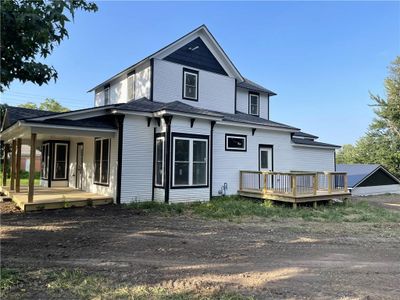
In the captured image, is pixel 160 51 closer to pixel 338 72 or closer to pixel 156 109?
pixel 156 109

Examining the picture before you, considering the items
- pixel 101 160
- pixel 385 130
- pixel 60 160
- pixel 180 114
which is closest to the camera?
pixel 180 114

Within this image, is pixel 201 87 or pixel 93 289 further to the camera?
pixel 201 87

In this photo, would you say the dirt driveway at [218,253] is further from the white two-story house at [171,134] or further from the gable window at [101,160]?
the gable window at [101,160]

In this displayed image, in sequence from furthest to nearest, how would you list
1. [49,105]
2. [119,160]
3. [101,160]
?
[49,105] < [101,160] < [119,160]

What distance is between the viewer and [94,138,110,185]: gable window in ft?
39.9

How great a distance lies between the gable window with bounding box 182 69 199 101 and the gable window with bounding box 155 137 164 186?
3.82 meters

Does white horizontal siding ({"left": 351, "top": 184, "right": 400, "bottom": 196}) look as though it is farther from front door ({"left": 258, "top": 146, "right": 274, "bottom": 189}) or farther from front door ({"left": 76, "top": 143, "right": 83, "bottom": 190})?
front door ({"left": 76, "top": 143, "right": 83, "bottom": 190})

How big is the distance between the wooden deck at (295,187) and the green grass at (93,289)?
8870 mm

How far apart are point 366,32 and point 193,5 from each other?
9.47 m

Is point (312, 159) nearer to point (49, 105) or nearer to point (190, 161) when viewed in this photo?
point (190, 161)

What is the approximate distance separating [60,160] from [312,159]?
14.1 m

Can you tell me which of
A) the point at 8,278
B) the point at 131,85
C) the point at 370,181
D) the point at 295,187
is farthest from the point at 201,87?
the point at 370,181

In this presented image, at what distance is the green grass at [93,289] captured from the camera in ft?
12.2

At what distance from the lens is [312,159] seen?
1788 centimetres
